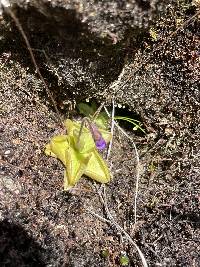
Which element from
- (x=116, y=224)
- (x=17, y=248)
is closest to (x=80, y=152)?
(x=116, y=224)

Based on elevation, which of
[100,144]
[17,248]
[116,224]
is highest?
[100,144]

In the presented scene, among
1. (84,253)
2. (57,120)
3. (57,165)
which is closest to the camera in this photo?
(84,253)

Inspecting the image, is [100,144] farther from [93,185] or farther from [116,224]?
[116,224]

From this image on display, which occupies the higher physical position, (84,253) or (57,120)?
(57,120)

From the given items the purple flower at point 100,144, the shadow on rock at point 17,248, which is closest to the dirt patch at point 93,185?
the shadow on rock at point 17,248

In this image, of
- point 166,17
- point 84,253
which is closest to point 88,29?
point 166,17

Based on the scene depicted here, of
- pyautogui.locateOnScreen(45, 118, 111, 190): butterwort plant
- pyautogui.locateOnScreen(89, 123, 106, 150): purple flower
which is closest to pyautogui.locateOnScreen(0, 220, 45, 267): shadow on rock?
pyautogui.locateOnScreen(45, 118, 111, 190): butterwort plant

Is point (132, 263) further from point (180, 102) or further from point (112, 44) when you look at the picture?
point (112, 44)

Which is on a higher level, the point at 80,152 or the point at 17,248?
the point at 80,152
